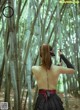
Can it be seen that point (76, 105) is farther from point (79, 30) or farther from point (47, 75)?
point (47, 75)

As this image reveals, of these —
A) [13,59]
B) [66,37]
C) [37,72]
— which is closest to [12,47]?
[13,59]

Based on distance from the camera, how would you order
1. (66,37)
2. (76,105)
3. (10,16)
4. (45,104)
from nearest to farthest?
(45,104), (10,16), (76,105), (66,37)

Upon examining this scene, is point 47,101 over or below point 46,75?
below

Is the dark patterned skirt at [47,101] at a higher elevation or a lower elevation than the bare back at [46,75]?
lower

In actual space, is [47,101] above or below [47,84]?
below

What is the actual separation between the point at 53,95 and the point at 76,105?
14.4 ft

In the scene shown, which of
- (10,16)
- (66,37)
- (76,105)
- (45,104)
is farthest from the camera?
(66,37)

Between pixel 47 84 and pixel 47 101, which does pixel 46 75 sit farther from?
pixel 47 101

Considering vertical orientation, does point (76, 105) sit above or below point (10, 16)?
below

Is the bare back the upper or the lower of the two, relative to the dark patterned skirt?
upper

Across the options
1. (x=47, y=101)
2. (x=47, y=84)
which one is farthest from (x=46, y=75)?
(x=47, y=101)

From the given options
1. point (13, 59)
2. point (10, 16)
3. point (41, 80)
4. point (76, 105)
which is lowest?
point (76, 105)

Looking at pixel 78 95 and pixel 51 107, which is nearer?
pixel 51 107

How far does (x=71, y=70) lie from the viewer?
360cm
